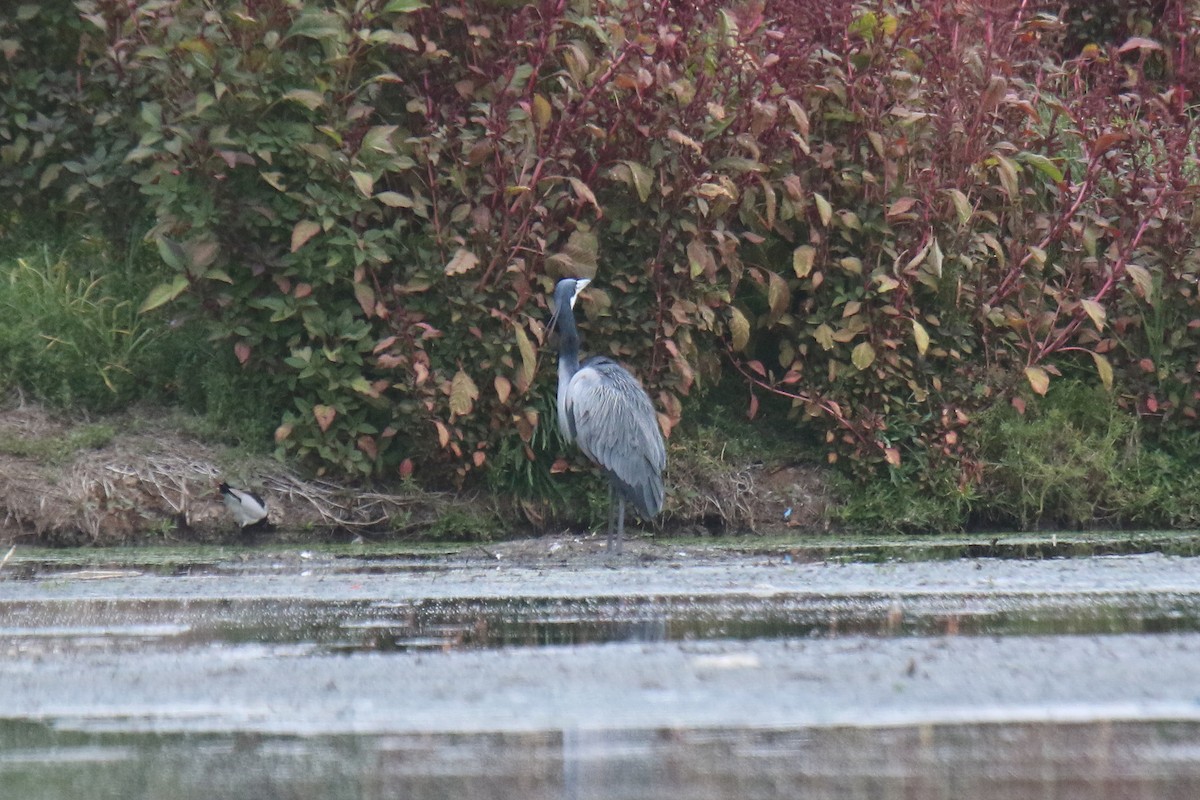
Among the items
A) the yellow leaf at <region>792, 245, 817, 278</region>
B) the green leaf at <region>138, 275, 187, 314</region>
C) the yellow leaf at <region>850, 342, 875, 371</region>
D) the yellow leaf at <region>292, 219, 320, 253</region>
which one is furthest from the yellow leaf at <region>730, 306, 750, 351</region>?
the green leaf at <region>138, 275, 187, 314</region>

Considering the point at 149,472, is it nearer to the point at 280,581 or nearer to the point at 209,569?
the point at 209,569

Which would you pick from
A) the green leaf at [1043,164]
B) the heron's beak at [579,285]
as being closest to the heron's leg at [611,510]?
the heron's beak at [579,285]

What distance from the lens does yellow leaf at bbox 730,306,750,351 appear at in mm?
7535

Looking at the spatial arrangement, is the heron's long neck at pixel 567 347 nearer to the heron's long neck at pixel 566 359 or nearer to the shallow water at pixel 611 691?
the heron's long neck at pixel 566 359

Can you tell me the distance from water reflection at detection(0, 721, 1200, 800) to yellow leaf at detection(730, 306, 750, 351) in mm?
4794

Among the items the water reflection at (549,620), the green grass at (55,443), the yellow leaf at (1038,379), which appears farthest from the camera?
the yellow leaf at (1038,379)

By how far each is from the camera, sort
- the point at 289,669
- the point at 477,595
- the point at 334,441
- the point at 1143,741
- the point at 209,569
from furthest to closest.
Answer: the point at 334,441 → the point at 209,569 → the point at 477,595 → the point at 289,669 → the point at 1143,741

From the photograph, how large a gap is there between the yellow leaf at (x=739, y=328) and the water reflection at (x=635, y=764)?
4.79 metres

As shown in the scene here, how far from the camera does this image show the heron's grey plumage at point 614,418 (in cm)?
698

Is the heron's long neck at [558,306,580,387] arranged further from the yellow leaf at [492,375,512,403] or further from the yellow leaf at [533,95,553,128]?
the yellow leaf at [533,95,553,128]

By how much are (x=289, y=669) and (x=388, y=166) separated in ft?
12.4

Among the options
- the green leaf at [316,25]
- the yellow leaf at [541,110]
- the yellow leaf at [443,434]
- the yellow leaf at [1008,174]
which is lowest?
the yellow leaf at [443,434]

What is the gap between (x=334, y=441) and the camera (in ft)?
24.0

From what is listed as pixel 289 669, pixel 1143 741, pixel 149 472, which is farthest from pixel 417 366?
pixel 1143 741
